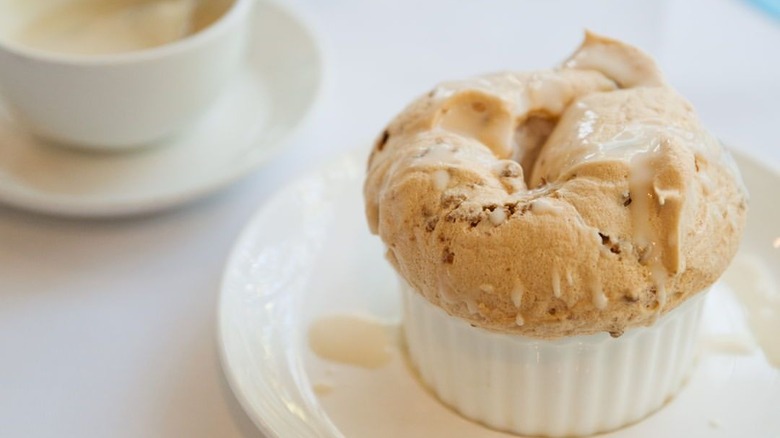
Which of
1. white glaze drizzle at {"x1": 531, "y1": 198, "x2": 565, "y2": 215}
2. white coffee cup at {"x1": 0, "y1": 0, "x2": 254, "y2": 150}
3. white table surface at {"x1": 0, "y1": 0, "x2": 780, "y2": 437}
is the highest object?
white glaze drizzle at {"x1": 531, "y1": 198, "x2": 565, "y2": 215}

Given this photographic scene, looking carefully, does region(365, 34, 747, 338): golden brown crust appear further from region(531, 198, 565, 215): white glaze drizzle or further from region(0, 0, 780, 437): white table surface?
region(0, 0, 780, 437): white table surface

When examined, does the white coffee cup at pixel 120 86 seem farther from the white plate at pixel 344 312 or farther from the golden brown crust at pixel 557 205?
the golden brown crust at pixel 557 205

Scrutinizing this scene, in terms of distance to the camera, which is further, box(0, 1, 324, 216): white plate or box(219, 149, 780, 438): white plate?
box(0, 1, 324, 216): white plate

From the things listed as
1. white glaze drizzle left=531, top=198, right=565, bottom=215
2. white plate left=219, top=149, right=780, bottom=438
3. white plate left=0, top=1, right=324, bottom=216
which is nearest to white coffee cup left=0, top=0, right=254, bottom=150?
white plate left=0, top=1, right=324, bottom=216

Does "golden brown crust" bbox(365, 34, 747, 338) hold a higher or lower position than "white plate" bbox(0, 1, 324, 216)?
higher

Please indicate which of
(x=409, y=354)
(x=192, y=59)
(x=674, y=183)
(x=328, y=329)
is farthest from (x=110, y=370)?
(x=674, y=183)

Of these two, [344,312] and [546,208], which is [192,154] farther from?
[546,208]
